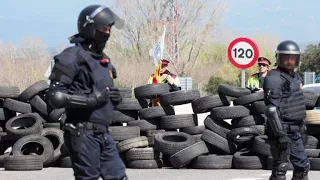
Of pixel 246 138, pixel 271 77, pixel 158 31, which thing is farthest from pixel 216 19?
pixel 271 77

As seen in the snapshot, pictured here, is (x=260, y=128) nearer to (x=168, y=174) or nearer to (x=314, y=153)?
(x=314, y=153)

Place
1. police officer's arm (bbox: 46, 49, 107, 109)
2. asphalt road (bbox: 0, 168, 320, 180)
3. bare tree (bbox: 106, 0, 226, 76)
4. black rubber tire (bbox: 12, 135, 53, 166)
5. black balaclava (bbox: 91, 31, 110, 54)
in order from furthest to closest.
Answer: bare tree (bbox: 106, 0, 226, 76)
black rubber tire (bbox: 12, 135, 53, 166)
asphalt road (bbox: 0, 168, 320, 180)
black balaclava (bbox: 91, 31, 110, 54)
police officer's arm (bbox: 46, 49, 107, 109)

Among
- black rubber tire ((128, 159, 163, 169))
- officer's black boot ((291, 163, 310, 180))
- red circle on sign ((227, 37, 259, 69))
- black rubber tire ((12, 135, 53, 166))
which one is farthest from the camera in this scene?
red circle on sign ((227, 37, 259, 69))

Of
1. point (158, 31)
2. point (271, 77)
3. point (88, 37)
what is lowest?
point (158, 31)

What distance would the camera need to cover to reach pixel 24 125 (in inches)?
539

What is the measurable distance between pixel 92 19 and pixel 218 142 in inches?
245

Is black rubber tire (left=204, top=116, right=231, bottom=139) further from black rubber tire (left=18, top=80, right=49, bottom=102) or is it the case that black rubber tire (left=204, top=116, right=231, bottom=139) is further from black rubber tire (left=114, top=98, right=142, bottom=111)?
black rubber tire (left=18, top=80, right=49, bottom=102)

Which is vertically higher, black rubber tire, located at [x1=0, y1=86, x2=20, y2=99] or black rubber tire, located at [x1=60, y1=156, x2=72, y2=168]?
black rubber tire, located at [x1=0, y1=86, x2=20, y2=99]

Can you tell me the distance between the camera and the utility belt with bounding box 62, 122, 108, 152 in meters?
6.49

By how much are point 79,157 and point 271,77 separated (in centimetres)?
296

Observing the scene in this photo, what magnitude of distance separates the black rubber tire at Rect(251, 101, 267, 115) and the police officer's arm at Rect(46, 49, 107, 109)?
647 cm

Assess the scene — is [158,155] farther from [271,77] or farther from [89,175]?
[89,175]

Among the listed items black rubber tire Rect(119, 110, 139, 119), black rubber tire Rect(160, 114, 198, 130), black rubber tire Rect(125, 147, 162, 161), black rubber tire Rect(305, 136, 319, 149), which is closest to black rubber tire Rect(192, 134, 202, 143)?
black rubber tire Rect(160, 114, 198, 130)

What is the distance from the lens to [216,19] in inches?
2435
